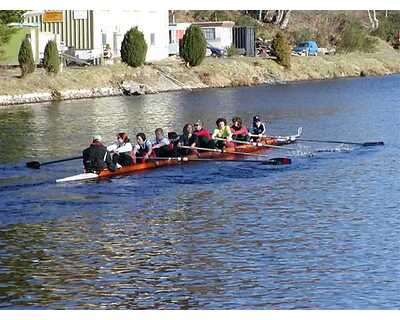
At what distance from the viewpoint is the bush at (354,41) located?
99037 millimetres

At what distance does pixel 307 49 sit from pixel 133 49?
29193 millimetres

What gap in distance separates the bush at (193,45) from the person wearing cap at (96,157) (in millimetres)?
44600

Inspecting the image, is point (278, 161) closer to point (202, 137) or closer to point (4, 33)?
point (202, 137)

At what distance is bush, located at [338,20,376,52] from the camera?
99.0 meters

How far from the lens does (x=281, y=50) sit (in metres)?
83.6

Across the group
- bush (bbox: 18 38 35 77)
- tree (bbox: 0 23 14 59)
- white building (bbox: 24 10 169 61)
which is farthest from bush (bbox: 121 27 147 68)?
bush (bbox: 18 38 35 77)

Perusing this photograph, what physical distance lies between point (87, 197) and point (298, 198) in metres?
5.63

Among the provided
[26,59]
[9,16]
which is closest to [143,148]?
[26,59]

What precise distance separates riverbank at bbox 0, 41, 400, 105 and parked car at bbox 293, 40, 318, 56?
86.0 inches

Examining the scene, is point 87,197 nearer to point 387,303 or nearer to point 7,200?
point 7,200

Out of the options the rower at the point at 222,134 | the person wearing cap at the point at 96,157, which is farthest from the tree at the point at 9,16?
the person wearing cap at the point at 96,157

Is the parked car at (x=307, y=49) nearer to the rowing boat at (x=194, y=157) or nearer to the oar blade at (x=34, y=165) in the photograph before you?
the rowing boat at (x=194, y=157)

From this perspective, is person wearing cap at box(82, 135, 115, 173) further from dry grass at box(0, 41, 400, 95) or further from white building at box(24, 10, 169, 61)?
white building at box(24, 10, 169, 61)
